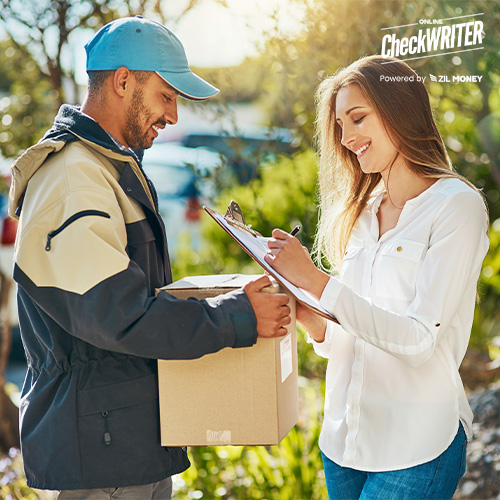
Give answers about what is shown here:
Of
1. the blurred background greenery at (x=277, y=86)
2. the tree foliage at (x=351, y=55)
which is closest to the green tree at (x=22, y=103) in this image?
the blurred background greenery at (x=277, y=86)

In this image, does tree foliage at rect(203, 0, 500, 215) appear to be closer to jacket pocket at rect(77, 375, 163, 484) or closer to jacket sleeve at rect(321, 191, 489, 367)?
jacket sleeve at rect(321, 191, 489, 367)

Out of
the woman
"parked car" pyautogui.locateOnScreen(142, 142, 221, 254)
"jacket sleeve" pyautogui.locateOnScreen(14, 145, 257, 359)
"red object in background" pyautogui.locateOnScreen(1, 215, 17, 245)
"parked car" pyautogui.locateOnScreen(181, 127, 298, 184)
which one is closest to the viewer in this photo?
"jacket sleeve" pyautogui.locateOnScreen(14, 145, 257, 359)

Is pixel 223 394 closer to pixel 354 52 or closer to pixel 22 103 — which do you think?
pixel 354 52

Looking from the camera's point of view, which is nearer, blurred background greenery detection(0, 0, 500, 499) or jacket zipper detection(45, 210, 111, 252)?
jacket zipper detection(45, 210, 111, 252)

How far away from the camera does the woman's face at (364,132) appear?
2.19m

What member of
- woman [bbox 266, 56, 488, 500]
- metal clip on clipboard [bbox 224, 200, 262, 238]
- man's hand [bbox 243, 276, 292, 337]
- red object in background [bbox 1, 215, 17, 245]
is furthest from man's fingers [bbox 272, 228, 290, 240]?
red object in background [bbox 1, 215, 17, 245]

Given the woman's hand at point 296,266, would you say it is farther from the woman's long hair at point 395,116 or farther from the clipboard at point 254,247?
the woman's long hair at point 395,116

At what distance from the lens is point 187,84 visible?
207 cm

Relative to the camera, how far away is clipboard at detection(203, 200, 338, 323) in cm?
188

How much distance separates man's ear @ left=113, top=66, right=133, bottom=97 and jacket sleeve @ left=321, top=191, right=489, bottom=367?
0.83 metres

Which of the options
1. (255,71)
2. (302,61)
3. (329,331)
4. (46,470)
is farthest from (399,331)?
(255,71)

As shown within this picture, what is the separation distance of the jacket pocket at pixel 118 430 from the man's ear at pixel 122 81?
2.75 ft

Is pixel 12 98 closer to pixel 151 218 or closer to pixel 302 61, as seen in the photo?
pixel 302 61
